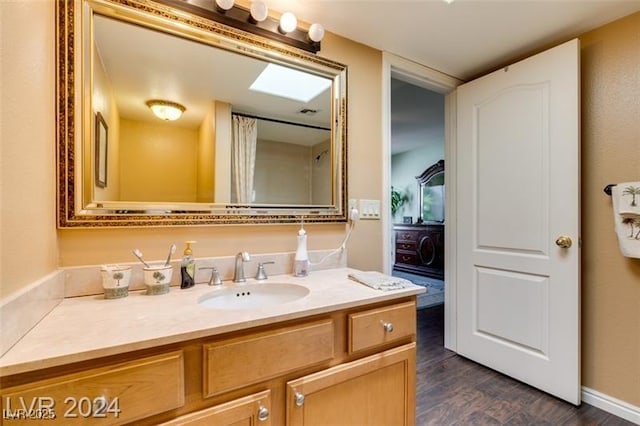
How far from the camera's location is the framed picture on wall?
1.11 metres

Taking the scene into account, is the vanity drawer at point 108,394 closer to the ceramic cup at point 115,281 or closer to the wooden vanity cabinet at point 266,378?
the wooden vanity cabinet at point 266,378

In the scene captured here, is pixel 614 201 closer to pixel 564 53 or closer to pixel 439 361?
pixel 564 53

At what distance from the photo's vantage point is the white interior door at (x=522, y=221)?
167 centimetres

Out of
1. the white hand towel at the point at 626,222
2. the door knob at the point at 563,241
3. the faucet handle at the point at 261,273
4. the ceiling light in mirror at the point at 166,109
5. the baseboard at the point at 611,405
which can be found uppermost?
the ceiling light in mirror at the point at 166,109

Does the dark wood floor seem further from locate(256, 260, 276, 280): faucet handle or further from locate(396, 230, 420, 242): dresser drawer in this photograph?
locate(396, 230, 420, 242): dresser drawer

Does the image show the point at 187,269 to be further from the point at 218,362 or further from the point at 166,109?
the point at 166,109

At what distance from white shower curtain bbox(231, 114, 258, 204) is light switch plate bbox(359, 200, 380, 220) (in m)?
0.67

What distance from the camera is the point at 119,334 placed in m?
0.72

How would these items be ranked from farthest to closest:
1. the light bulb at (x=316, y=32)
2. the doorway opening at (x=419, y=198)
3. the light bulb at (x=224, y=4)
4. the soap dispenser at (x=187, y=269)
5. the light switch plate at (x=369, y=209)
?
1. the doorway opening at (x=419, y=198)
2. the light switch plate at (x=369, y=209)
3. the light bulb at (x=316, y=32)
4. the light bulb at (x=224, y=4)
5. the soap dispenser at (x=187, y=269)

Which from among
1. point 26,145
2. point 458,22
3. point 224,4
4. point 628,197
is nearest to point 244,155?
point 224,4

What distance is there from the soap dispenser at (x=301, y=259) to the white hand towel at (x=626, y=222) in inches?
63.5

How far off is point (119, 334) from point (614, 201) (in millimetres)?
2218

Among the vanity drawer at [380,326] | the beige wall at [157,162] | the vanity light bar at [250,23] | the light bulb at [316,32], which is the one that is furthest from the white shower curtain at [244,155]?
the vanity drawer at [380,326]

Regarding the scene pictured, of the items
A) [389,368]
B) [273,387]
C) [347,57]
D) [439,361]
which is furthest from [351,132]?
[439,361]
